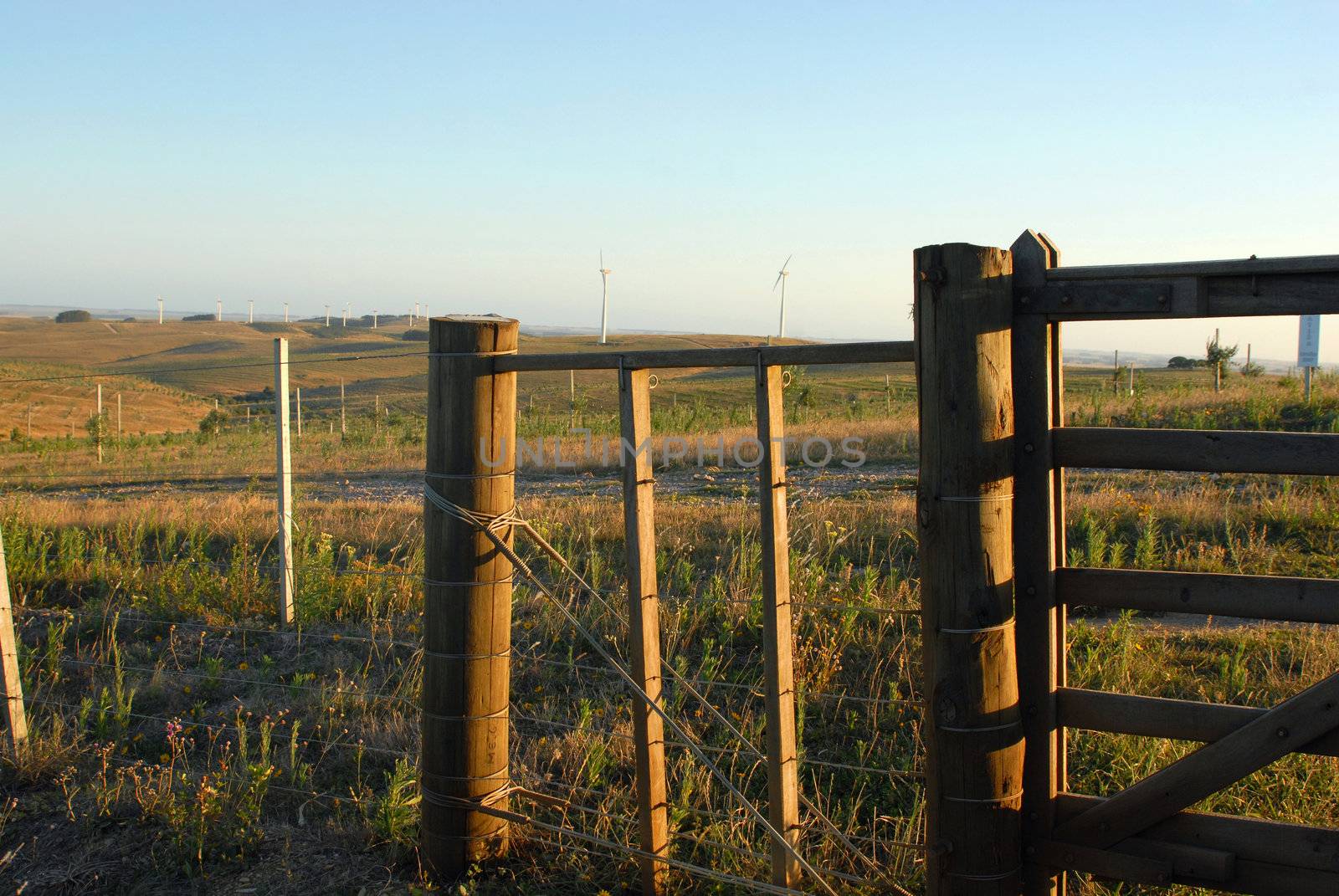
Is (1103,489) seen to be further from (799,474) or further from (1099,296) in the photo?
(1099,296)

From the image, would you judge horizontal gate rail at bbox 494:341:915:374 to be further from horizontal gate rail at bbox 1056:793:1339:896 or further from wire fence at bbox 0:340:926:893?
horizontal gate rail at bbox 1056:793:1339:896

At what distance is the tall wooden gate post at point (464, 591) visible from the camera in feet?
11.8

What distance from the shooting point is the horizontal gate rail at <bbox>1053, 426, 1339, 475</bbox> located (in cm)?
241

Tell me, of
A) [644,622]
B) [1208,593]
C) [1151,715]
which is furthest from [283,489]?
[1208,593]

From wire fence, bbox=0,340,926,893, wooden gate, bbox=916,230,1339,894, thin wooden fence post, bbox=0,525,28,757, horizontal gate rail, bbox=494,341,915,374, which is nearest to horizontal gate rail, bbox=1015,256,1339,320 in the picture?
wooden gate, bbox=916,230,1339,894

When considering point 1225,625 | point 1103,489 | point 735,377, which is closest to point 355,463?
point 1103,489

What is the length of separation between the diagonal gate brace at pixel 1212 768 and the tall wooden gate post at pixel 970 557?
0.69 ft

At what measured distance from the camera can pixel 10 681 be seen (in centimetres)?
489

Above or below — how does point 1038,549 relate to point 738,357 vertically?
below

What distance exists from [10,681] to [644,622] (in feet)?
11.3

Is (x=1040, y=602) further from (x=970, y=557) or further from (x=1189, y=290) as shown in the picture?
(x=1189, y=290)

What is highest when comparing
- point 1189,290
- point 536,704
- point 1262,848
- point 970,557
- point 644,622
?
point 1189,290

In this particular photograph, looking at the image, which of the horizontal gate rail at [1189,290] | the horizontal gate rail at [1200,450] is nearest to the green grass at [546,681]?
the horizontal gate rail at [1200,450]

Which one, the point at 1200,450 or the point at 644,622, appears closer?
the point at 1200,450
